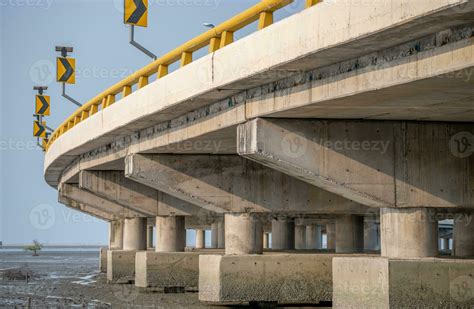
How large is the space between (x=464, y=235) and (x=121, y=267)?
71.7ft

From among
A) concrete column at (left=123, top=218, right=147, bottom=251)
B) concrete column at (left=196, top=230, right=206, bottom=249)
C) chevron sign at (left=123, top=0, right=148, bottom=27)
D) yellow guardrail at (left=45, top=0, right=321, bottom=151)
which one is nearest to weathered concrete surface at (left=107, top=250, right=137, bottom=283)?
concrete column at (left=123, top=218, right=147, bottom=251)

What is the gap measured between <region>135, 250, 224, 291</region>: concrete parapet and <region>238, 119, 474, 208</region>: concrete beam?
51.2ft

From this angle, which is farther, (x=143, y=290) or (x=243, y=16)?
(x=143, y=290)

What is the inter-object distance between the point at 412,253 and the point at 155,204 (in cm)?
1969

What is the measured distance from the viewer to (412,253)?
1717 cm

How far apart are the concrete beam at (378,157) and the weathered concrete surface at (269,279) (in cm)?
650

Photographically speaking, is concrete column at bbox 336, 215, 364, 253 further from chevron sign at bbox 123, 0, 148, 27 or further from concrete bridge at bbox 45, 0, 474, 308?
chevron sign at bbox 123, 0, 148, 27

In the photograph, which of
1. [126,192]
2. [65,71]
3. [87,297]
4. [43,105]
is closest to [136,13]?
[87,297]

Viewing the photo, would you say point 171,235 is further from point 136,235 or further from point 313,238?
point 313,238

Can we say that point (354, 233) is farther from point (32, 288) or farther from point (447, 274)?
point (447, 274)

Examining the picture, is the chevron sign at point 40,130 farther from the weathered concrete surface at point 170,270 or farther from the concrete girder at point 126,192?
the weathered concrete surface at point 170,270

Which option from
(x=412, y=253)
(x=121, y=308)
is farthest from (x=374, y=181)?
(x=121, y=308)

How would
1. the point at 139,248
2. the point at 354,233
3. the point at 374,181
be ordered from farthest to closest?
the point at 139,248
the point at 354,233
the point at 374,181
